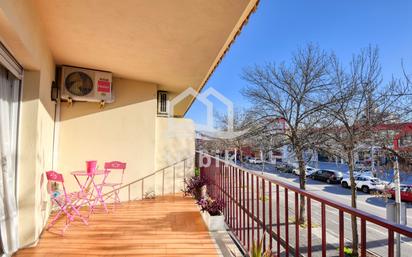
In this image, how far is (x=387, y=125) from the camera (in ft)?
19.1

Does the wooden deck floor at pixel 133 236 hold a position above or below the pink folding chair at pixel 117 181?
below

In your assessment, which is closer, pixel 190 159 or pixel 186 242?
pixel 186 242

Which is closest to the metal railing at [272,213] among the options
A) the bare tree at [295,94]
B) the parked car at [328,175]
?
the bare tree at [295,94]

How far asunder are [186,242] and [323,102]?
284 inches

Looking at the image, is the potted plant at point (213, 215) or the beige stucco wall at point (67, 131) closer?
the beige stucco wall at point (67, 131)

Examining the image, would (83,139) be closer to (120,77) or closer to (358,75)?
(120,77)

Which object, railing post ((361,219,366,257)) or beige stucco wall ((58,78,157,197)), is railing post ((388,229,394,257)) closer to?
railing post ((361,219,366,257))

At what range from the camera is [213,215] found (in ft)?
11.1

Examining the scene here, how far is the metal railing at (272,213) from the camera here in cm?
116

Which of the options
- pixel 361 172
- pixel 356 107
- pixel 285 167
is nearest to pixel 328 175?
pixel 285 167

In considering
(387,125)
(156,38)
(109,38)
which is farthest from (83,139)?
(387,125)

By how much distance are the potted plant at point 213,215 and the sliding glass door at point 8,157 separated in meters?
2.22

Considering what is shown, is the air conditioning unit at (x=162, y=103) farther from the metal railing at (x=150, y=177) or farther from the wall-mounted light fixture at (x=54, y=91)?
the wall-mounted light fixture at (x=54, y=91)

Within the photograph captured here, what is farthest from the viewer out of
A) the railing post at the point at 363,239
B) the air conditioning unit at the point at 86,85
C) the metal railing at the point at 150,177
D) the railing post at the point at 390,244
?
the metal railing at the point at 150,177
